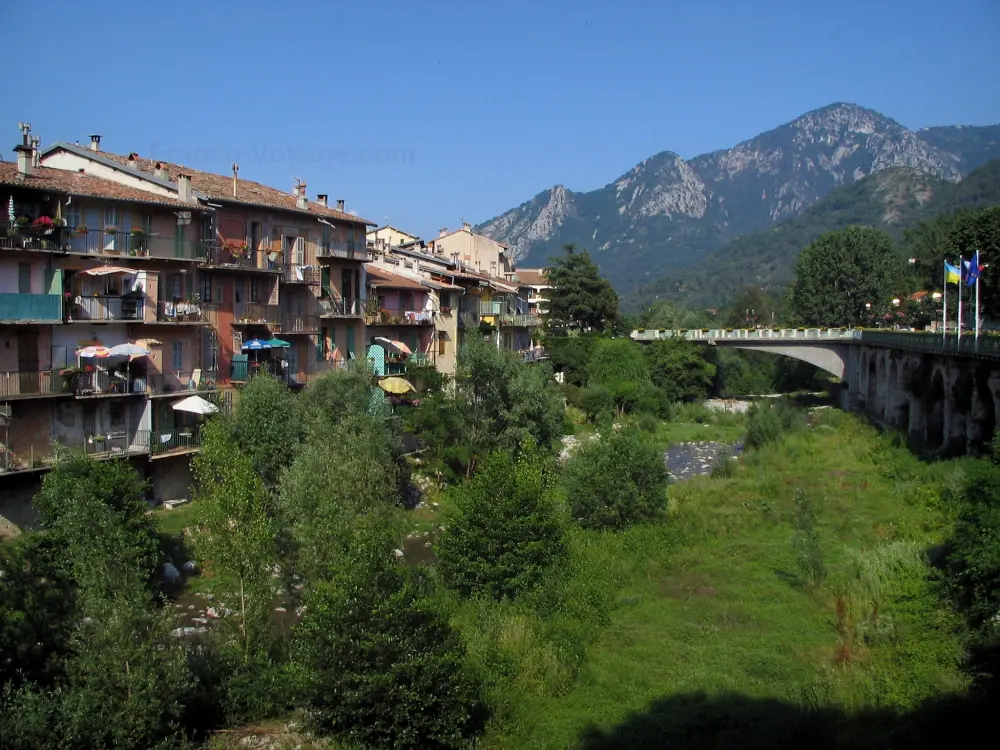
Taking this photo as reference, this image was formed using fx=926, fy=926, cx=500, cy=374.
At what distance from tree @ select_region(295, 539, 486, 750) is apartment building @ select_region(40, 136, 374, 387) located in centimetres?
2072

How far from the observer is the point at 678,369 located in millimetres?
77188

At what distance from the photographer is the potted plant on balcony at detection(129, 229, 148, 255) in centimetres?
3250

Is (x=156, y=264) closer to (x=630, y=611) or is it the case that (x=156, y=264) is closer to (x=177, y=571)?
(x=177, y=571)

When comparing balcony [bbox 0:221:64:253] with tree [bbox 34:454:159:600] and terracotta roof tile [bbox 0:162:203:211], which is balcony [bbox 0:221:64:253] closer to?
terracotta roof tile [bbox 0:162:203:211]

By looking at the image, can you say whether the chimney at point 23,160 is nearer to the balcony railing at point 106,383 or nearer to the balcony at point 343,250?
the balcony railing at point 106,383

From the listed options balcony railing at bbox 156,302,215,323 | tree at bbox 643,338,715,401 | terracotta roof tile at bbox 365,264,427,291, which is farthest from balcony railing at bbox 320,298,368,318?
tree at bbox 643,338,715,401

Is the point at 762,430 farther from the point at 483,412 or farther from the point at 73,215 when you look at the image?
the point at 73,215

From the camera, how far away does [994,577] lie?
20781 mm

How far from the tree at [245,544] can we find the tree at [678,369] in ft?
180

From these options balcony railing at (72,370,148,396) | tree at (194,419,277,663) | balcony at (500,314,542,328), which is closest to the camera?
tree at (194,419,277,663)

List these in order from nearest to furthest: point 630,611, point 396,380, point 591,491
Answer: point 630,611 < point 591,491 < point 396,380

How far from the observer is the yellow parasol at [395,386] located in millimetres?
42306

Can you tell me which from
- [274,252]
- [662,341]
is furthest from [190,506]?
[662,341]

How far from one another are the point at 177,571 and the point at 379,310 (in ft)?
70.9
